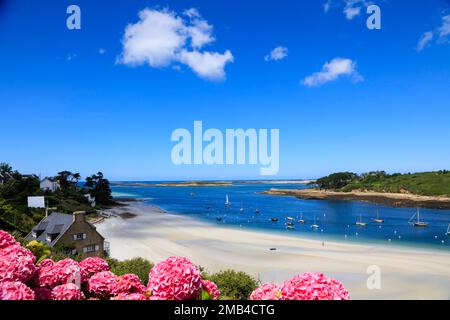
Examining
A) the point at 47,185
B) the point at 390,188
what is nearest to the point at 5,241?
the point at 47,185

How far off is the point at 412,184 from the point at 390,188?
5.46 metres

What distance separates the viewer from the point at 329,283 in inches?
52.3

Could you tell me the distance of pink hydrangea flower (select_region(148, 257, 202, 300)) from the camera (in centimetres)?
141

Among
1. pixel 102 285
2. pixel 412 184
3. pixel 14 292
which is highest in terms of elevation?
pixel 14 292

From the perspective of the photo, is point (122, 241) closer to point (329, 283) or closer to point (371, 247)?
point (371, 247)

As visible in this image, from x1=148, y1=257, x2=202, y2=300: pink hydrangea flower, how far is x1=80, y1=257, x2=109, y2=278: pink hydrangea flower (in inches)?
24.3

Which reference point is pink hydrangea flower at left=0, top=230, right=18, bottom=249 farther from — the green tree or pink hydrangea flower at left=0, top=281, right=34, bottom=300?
the green tree

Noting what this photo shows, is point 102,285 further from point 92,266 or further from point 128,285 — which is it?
point 92,266

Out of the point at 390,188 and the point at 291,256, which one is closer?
the point at 291,256

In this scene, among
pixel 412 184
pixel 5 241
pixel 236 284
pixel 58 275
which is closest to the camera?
pixel 58 275

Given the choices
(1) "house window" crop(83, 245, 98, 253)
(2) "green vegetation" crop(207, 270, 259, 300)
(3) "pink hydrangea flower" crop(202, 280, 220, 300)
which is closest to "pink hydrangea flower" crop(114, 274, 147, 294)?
(3) "pink hydrangea flower" crop(202, 280, 220, 300)

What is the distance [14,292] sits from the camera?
1.29 meters
